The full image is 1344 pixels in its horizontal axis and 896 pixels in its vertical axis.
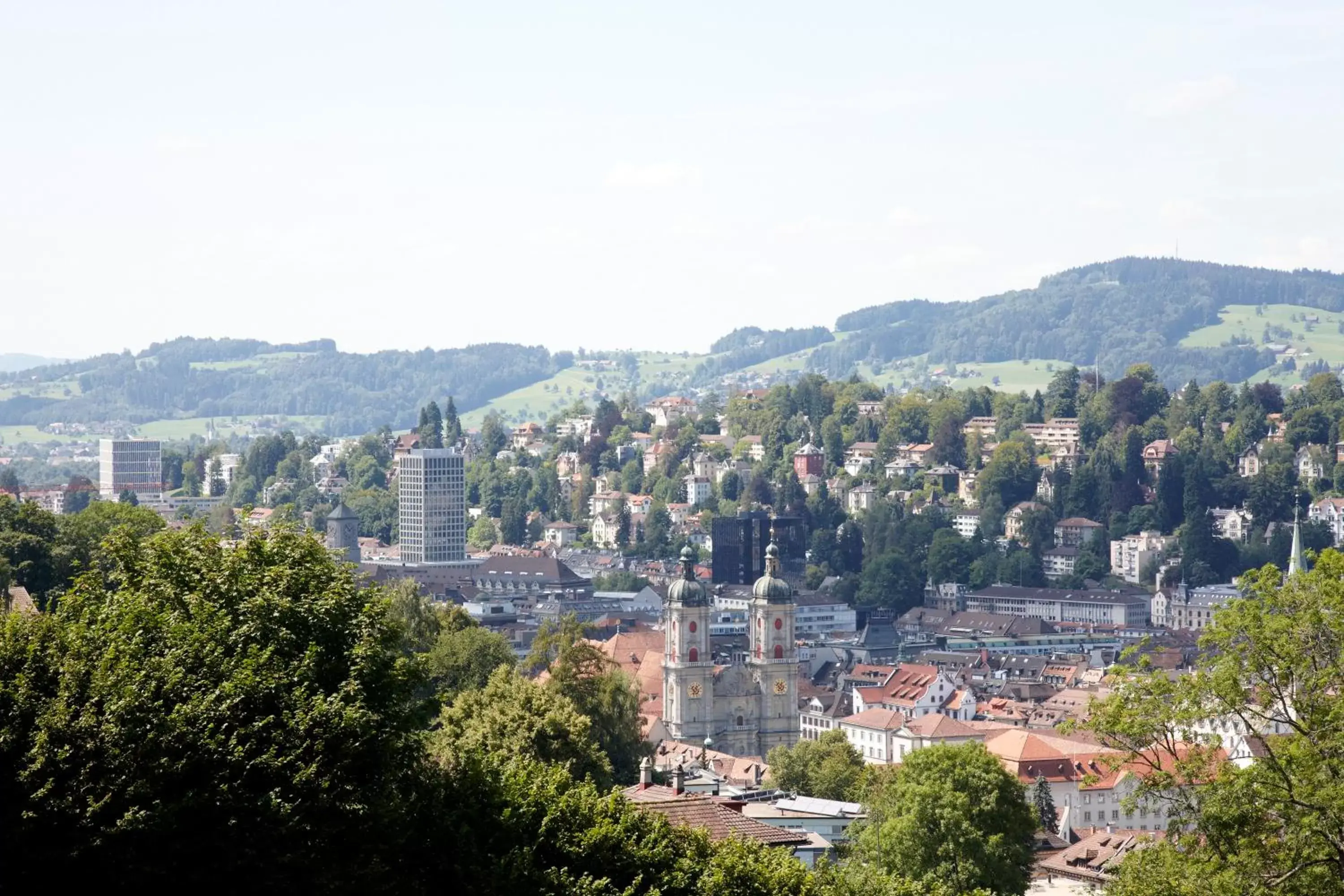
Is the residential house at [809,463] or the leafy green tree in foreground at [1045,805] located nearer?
the leafy green tree in foreground at [1045,805]

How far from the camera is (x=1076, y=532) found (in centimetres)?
15738

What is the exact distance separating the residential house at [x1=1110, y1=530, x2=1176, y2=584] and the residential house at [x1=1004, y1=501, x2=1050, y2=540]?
228 inches

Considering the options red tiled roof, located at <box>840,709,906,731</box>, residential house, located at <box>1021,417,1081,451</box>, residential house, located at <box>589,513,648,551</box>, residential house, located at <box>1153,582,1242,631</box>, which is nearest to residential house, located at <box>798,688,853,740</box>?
red tiled roof, located at <box>840,709,906,731</box>

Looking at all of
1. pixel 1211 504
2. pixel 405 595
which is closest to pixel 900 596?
pixel 1211 504

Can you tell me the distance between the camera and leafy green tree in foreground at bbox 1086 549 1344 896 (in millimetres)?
25250

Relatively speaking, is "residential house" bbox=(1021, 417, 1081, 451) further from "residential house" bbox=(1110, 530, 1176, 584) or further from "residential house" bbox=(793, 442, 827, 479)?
"residential house" bbox=(1110, 530, 1176, 584)

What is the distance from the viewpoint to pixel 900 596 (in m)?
143

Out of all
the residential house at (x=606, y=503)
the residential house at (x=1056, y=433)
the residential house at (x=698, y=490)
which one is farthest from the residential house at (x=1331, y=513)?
the residential house at (x=606, y=503)

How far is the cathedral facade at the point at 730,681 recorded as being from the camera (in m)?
91.6

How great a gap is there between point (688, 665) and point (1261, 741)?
6606 cm

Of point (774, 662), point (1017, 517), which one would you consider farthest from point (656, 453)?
point (774, 662)

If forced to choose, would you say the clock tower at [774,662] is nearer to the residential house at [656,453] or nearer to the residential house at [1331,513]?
the residential house at [1331,513]

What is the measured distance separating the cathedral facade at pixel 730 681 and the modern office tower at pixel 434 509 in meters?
73.8

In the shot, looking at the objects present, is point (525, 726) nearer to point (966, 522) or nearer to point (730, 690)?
point (730, 690)
